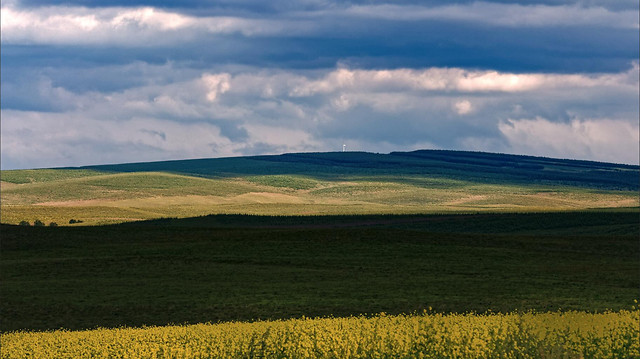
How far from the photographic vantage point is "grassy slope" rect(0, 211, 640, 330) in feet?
140

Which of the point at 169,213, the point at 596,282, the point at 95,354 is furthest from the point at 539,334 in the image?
the point at 169,213

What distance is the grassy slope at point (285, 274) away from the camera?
140 ft

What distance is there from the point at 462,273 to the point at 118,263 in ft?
70.9

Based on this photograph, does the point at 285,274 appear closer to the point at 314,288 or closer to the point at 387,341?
the point at 314,288

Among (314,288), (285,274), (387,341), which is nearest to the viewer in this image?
(387,341)

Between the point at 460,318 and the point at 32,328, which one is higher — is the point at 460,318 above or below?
above

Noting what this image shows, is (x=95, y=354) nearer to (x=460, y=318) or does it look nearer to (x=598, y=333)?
(x=460, y=318)

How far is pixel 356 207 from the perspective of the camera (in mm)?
186625

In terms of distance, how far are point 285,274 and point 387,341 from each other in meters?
29.9

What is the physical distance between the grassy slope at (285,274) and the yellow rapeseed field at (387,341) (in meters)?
13.0

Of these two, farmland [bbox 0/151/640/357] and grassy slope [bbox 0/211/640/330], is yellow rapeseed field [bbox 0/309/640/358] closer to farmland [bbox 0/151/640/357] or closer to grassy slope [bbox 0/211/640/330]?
farmland [bbox 0/151/640/357]

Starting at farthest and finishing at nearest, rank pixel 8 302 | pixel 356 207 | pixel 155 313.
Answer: pixel 356 207 → pixel 8 302 → pixel 155 313

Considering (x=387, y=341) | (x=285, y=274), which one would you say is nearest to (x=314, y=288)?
(x=285, y=274)

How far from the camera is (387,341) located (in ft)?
78.5
